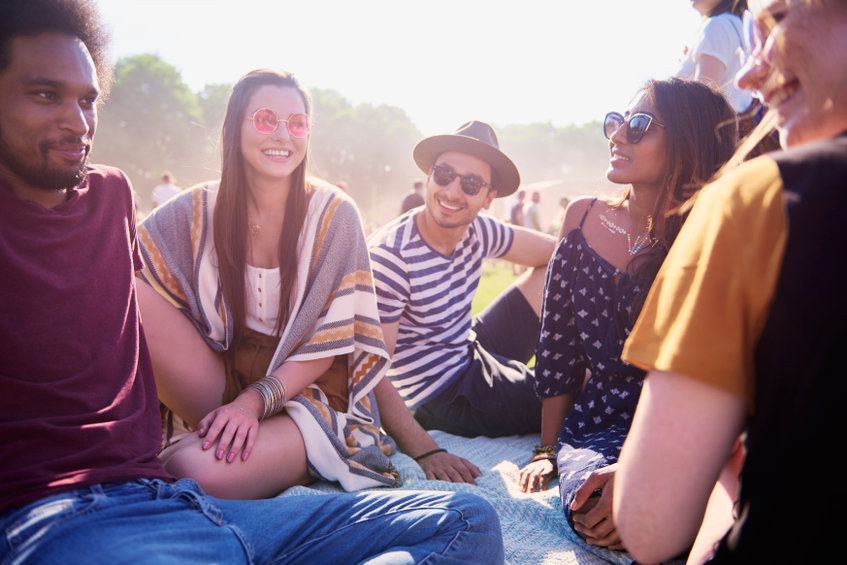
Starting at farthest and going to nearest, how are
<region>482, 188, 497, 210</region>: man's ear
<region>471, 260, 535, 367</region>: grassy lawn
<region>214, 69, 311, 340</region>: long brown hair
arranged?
1. <region>471, 260, 535, 367</region>: grassy lawn
2. <region>482, 188, 497, 210</region>: man's ear
3. <region>214, 69, 311, 340</region>: long brown hair

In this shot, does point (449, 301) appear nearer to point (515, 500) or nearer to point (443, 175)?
point (443, 175)

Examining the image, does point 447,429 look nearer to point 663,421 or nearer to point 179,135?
point 663,421

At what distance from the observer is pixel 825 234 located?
93 centimetres

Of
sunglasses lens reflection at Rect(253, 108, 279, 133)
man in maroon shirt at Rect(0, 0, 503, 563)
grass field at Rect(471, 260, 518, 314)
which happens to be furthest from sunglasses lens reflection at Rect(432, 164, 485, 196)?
grass field at Rect(471, 260, 518, 314)

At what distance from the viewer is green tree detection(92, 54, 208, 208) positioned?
42.0 metres

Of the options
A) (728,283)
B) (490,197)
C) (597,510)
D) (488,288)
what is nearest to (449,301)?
(490,197)

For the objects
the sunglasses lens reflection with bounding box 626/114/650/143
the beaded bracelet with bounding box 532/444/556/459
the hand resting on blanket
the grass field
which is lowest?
the grass field

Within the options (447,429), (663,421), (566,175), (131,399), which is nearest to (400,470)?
(447,429)

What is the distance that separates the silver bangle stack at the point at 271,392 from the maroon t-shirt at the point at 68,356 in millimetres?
692

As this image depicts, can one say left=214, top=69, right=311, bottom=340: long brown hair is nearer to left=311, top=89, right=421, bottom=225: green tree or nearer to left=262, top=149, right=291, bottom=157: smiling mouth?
left=262, top=149, right=291, bottom=157: smiling mouth

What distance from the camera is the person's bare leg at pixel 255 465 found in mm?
2461

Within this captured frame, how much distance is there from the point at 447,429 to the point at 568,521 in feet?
4.71

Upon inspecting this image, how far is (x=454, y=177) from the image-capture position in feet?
13.6

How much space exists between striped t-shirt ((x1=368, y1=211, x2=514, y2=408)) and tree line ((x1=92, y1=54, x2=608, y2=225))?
2556cm
